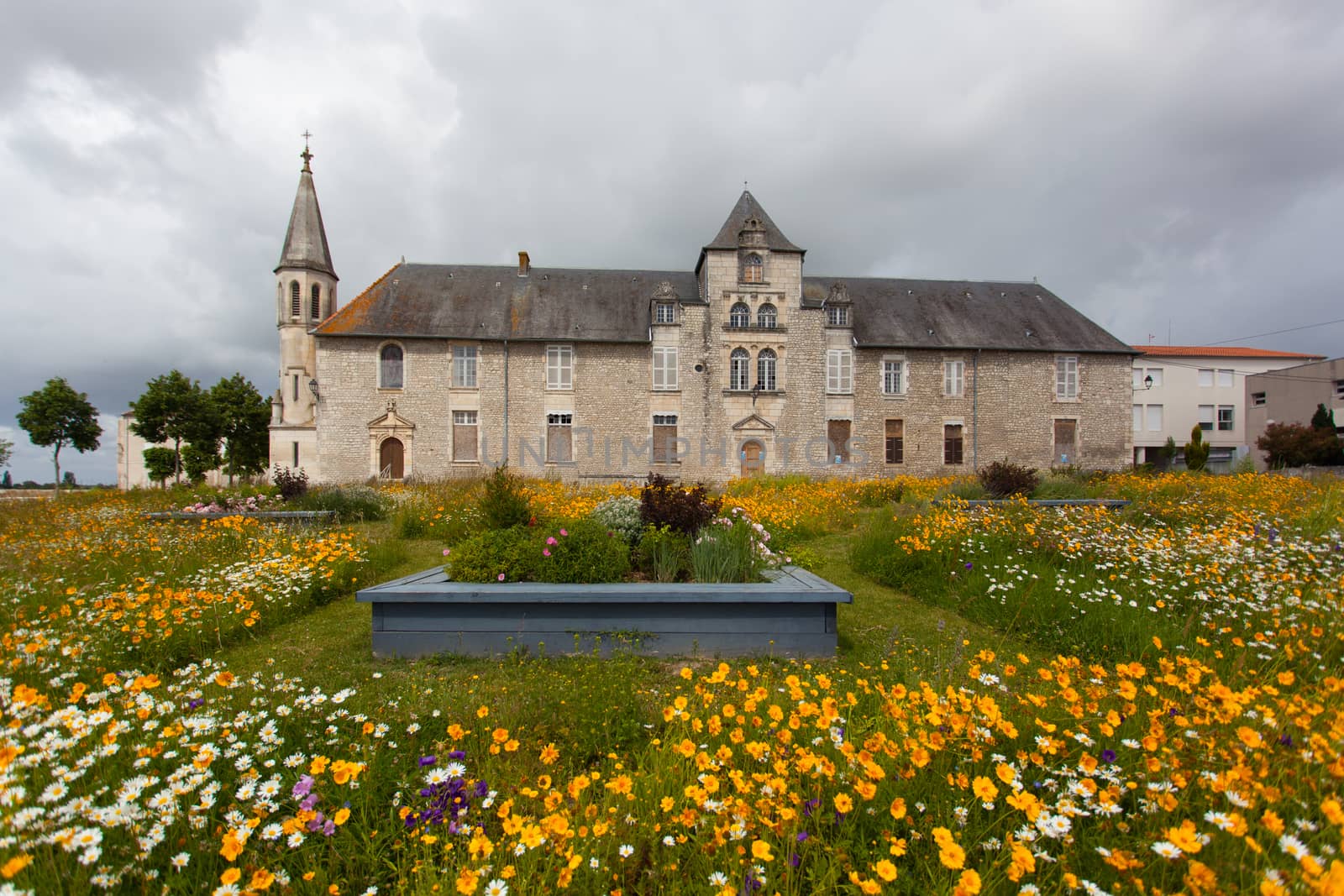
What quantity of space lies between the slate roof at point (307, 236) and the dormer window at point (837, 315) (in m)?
22.5

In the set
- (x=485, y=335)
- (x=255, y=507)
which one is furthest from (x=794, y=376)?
(x=255, y=507)

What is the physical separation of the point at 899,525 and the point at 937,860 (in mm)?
6305

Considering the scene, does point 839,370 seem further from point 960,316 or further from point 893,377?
point 960,316

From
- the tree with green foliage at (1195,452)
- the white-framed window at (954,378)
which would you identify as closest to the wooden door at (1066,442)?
the white-framed window at (954,378)

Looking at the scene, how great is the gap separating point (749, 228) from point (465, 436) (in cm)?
1444

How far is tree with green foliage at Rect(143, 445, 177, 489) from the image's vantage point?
124ft

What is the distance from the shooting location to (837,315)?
83.2 feet

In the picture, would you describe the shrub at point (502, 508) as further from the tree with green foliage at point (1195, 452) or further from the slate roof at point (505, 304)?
the tree with green foliage at point (1195, 452)

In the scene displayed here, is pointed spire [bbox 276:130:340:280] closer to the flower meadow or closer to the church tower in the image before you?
the church tower

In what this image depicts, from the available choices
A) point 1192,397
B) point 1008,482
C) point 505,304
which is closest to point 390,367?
point 505,304

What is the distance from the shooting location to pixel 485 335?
2414cm

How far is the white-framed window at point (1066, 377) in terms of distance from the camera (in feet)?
85.8

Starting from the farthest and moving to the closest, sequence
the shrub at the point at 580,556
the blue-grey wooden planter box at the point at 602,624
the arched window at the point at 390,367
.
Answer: the arched window at the point at 390,367 < the shrub at the point at 580,556 < the blue-grey wooden planter box at the point at 602,624

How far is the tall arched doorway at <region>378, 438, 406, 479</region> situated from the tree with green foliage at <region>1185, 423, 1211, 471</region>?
116 ft
